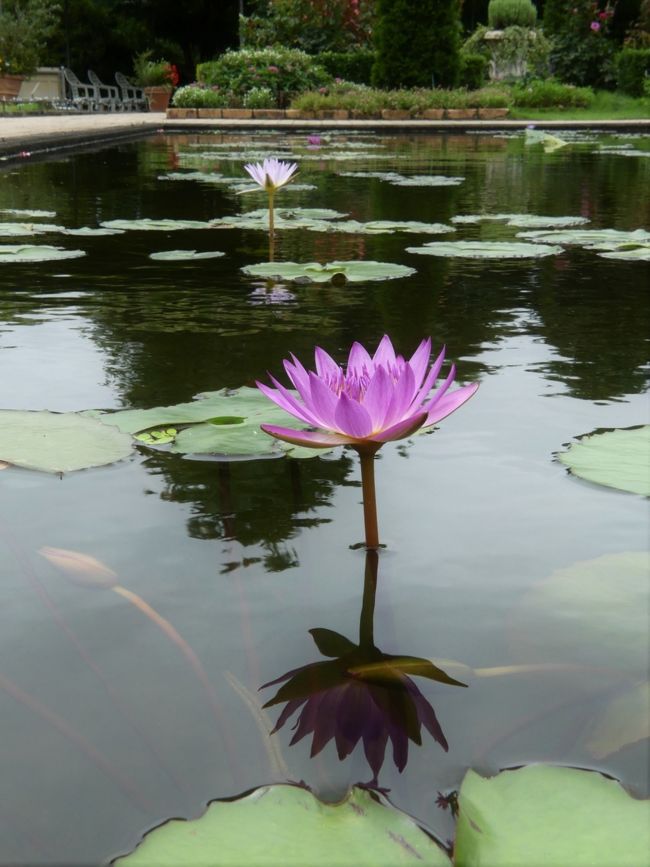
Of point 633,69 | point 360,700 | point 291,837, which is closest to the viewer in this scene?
point 291,837

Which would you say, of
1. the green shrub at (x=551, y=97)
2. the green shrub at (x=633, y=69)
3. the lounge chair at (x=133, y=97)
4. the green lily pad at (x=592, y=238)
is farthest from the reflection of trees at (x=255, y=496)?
the lounge chair at (x=133, y=97)

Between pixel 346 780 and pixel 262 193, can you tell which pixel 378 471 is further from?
pixel 262 193

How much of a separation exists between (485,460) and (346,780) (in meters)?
0.75

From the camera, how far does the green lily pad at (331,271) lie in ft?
9.23

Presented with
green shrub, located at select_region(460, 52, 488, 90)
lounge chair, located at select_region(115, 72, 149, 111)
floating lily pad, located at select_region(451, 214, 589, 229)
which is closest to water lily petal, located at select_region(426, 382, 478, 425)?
floating lily pad, located at select_region(451, 214, 589, 229)

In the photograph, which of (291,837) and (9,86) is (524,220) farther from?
(9,86)

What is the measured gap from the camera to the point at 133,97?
2306 cm

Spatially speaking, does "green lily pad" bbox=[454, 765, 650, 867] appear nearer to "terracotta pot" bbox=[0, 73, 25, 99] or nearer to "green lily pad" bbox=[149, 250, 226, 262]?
"green lily pad" bbox=[149, 250, 226, 262]

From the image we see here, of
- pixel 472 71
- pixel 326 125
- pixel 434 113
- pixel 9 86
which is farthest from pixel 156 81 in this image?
pixel 326 125

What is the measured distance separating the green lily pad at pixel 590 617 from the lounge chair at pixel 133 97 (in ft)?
72.7

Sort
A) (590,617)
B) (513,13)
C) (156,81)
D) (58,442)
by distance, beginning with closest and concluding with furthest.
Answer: (590,617) → (58,442) → (513,13) → (156,81)

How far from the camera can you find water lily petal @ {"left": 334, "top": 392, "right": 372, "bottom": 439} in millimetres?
870

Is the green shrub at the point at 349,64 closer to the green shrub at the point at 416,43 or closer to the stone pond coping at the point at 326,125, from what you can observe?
the green shrub at the point at 416,43

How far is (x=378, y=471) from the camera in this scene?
139cm
